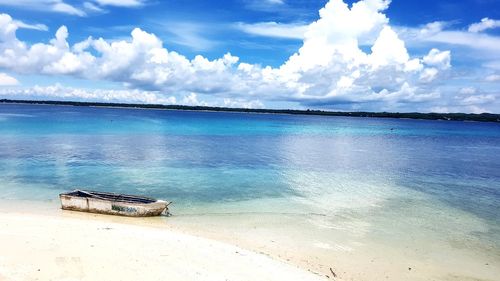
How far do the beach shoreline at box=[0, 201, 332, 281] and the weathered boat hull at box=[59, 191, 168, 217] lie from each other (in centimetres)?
244

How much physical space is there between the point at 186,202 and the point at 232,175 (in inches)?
370

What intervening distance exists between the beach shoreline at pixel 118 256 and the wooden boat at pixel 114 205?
8.03 ft

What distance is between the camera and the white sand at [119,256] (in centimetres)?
1159

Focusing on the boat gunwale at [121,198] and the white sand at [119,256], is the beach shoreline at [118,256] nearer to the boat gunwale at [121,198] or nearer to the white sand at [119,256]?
the white sand at [119,256]

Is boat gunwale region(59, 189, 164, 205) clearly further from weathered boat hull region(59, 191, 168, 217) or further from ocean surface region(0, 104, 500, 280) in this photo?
ocean surface region(0, 104, 500, 280)

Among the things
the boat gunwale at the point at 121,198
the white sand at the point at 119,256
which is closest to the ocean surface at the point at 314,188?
the boat gunwale at the point at 121,198

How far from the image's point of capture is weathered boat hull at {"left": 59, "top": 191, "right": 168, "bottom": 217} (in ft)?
64.8

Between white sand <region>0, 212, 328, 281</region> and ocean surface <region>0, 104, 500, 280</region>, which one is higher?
white sand <region>0, 212, 328, 281</region>

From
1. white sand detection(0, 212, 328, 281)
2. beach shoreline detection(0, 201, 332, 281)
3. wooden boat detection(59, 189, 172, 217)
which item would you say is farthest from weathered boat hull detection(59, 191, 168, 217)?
white sand detection(0, 212, 328, 281)

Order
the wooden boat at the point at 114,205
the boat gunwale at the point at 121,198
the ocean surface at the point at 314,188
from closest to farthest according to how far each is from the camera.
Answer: the ocean surface at the point at 314,188
the wooden boat at the point at 114,205
the boat gunwale at the point at 121,198

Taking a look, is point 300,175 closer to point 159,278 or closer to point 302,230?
point 302,230

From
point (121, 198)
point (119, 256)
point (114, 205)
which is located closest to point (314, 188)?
point (121, 198)

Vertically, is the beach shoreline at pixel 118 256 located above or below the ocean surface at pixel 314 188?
above

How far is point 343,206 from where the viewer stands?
2334cm
